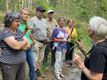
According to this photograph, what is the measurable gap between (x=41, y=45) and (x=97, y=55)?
4302 millimetres

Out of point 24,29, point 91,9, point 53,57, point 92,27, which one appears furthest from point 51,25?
point 91,9

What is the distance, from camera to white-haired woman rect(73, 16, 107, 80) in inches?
137

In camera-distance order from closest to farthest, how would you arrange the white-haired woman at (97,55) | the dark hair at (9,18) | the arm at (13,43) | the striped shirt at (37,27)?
1. the white-haired woman at (97,55)
2. the arm at (13,43)
3. the dark hair at (9,18)
4. the striped shirt at (37,27)

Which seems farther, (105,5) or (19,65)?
(105,5)

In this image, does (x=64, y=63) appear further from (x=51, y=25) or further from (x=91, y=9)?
(x=91, y=9)

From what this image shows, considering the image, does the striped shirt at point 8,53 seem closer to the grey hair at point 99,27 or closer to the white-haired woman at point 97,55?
the white-haired woman at point 97,55

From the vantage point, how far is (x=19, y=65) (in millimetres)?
5336

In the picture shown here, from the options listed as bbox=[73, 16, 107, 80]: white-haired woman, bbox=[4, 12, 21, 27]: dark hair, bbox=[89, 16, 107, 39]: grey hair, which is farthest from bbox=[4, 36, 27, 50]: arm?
bbox=[89, 16, 107, 39]: grey hair

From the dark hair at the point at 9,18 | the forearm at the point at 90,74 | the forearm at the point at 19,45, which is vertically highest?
the dark hair at the point at 9,18

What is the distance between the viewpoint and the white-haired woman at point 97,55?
11.4 feet

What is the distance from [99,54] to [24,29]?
10.2ft

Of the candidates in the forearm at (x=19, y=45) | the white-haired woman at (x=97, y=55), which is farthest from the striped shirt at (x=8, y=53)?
the white-haired woman at (x=97, y=55)

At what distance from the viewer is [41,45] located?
7695 mm

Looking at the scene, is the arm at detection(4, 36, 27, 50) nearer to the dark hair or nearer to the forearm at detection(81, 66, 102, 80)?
the dark hair
